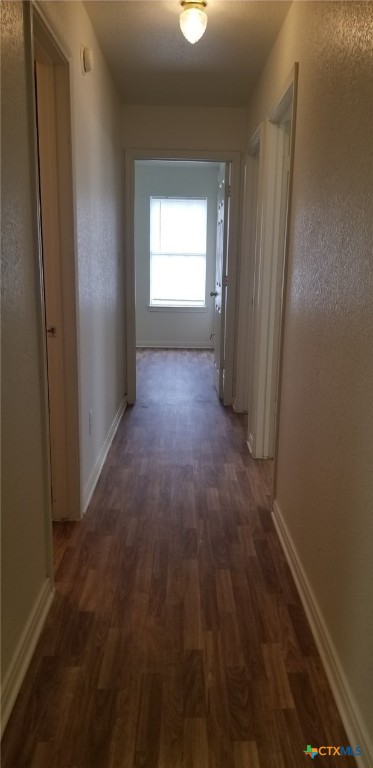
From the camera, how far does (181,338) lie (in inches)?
305

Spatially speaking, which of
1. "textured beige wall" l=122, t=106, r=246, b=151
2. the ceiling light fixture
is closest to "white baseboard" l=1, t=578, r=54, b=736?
the ceiling light fixture

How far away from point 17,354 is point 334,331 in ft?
3.25

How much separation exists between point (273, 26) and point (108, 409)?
2431 millimetres

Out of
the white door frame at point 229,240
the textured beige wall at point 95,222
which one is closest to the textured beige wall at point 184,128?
the white door frame at point 229,240

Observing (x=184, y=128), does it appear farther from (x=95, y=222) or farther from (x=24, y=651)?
(x=24, y=651)

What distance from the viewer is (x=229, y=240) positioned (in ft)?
14.9

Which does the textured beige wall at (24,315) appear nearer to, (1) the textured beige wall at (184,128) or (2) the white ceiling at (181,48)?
(2) the white ceiling at (181,48)

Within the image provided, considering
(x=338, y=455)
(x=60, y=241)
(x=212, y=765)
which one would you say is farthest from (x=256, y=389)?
(x=212, y=765)

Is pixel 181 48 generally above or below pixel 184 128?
above

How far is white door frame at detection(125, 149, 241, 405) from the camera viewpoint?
14.3 ft

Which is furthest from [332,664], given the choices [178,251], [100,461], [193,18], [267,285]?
[178,251]

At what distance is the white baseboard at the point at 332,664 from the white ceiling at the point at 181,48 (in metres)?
2.50

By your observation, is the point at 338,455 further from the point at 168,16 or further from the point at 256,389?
the point at 168,16

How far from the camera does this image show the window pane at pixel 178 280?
7.52 metres
